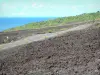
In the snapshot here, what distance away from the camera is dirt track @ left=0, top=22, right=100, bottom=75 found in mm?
10672

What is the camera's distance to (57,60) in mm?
12086

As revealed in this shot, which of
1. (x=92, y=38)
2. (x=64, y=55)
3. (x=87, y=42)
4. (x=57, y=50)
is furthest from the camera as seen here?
(x=92, y=38)

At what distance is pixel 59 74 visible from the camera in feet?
33.9

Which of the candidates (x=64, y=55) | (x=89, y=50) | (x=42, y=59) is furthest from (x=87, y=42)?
(x=42, y=59)

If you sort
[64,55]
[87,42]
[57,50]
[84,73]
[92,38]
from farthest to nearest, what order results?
[92,38] < [87,42] < [57,50] < [64,55] < [84,73]

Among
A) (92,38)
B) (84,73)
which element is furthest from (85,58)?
(92,38)

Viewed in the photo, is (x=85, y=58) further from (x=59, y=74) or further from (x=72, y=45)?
(x=72, y=45)

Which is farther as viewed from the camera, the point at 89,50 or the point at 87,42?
the point at 87,42

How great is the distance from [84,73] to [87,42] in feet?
18.1

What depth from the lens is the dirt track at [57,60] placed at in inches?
420

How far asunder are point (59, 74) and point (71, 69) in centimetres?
62

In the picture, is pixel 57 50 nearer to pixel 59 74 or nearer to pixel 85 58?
pixel 85 58

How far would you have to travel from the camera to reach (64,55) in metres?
12.9

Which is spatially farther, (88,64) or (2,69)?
(2,69)
